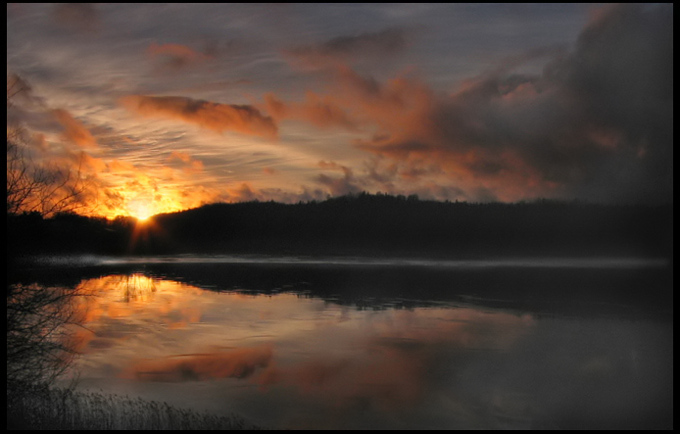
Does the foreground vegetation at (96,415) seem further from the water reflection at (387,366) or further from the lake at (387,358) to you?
the water reflection at (387,366)

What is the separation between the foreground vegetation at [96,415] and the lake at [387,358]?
1727mm

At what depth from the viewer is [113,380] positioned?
79.6 feet

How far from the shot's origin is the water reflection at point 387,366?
70.4ft

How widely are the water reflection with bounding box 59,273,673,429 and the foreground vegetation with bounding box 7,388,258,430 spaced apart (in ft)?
6.12

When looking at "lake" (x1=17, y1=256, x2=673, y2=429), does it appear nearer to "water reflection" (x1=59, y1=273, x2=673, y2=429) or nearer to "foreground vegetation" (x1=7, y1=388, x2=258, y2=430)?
"water reflection" (x1=59, y1=273, x2=673, y2=429)

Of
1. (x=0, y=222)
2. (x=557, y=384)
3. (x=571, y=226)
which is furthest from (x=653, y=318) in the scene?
(x=571, y=226)

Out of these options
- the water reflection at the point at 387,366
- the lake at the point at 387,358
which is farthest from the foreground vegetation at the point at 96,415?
the water reflection at the point at 387,366

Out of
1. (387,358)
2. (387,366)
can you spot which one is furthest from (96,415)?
(387,358)

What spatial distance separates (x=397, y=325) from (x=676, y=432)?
69.8ft

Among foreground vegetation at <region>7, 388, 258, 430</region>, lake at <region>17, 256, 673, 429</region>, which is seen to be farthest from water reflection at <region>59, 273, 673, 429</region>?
foreground vegetation at <region>7, 388, 258, 430</region>

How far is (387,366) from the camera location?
27.9m

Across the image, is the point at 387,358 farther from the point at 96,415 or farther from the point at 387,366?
the point at 96,415

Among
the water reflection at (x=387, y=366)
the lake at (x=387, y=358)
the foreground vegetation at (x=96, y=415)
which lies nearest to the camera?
the foreground vegetation at (x=96, y=415)

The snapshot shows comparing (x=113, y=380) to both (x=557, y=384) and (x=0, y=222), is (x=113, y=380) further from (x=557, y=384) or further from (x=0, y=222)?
(x=557, y=384)
